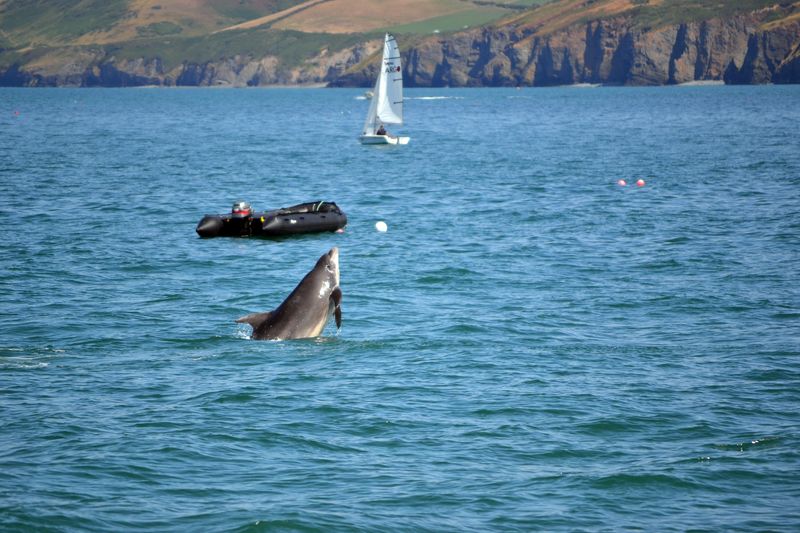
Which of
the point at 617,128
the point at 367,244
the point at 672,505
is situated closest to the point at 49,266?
the point at 367,244

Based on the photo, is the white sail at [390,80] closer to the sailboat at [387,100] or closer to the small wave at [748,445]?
the sailboat at [387,100]

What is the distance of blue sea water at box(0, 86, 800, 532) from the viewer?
15312 millimetres

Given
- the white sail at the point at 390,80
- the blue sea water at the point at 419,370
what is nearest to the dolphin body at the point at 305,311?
the blue sea water at the point at 419,370

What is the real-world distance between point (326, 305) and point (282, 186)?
3668 cm

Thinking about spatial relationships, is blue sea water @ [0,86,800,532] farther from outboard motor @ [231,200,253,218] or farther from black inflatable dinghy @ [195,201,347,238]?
outboard motor @ [231,200,253,218]

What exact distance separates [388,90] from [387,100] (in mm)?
1180

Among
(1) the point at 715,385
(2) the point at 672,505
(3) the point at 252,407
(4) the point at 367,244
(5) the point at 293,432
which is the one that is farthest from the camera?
(4) the point at 367,244

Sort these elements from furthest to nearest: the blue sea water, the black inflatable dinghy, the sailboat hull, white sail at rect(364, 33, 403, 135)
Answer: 1. the sailboat hull
2. white sail at rect(364, 33, 403, 135)
3. the black inflatable dinghy
4. the blue sea water

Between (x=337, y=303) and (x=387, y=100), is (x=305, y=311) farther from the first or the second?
(x=387, y=100)

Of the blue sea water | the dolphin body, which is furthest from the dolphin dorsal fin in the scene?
the blue sea water

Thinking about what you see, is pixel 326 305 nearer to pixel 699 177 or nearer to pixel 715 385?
pixel 715 385

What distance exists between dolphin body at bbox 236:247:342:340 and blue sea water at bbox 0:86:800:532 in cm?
38

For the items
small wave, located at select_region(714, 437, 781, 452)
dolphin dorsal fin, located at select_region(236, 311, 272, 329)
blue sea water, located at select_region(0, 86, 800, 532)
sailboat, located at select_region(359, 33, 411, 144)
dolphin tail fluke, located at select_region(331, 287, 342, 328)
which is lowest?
small wave, located at select_region(714, 437, 781, 452)

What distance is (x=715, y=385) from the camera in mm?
20516
